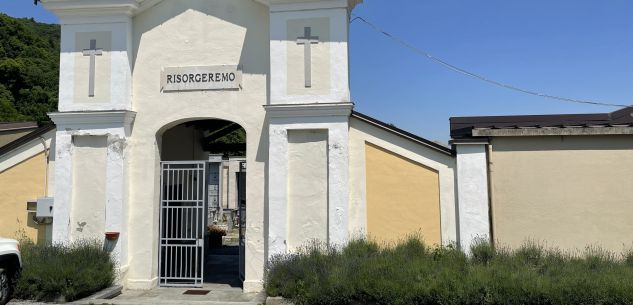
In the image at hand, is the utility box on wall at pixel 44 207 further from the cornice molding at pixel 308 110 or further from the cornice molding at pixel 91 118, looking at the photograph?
the cornice molding at pixel 308 110

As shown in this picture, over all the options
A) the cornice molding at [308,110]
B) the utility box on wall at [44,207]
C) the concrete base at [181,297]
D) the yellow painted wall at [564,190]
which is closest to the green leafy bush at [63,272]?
the concrete base at [181,297]

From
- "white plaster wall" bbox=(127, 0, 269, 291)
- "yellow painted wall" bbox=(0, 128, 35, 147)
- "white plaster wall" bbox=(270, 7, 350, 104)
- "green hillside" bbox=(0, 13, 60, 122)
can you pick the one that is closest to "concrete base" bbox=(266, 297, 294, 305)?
"white plaster wall" bbox=(127, 0, 269, 291)

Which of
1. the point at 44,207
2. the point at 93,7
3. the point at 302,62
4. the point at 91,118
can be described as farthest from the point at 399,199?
the point at 93,7

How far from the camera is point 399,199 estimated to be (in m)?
9.58

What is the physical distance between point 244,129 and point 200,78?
1432mm

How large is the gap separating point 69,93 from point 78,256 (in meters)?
3.49

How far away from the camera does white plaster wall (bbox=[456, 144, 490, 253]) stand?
9.20 m

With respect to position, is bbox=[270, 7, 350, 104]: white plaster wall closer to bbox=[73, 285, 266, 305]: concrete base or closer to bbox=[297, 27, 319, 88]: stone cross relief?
bbox=[297, 27, 319, 88]: stone cross relief

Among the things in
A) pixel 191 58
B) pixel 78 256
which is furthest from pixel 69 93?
pixel 78 256

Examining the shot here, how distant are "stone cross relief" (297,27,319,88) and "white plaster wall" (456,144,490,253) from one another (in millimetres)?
3259

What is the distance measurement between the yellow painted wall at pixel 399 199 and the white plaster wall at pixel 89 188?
5.55m

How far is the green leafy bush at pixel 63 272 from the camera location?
873 cm

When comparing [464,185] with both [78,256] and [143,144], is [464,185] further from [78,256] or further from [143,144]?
[78,256]

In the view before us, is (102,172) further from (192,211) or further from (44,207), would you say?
(192,211)
